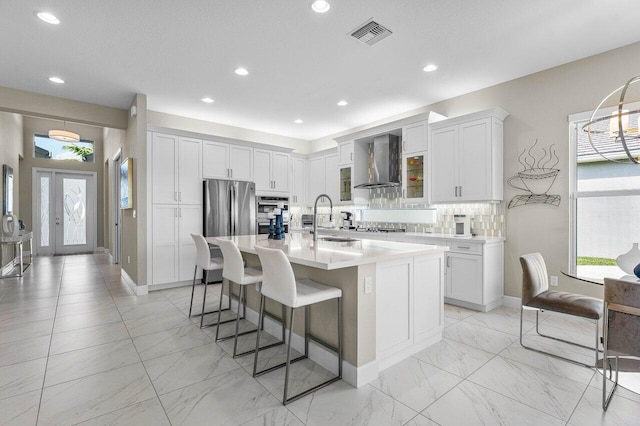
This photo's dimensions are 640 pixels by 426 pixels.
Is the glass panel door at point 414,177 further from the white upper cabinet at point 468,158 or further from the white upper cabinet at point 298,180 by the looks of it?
the white upper cabinet at point 298,180

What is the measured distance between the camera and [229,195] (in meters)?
5.48

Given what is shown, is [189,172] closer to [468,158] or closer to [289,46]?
[289,46]

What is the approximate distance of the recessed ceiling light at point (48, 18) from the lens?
2.69 meters

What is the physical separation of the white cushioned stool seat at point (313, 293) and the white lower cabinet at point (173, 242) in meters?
3.02

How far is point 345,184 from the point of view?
6148mm

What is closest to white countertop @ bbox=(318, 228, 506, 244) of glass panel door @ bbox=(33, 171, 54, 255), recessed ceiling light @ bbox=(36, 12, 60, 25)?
recessed ceiling light @ bbox=(36, 12, 60, 25)

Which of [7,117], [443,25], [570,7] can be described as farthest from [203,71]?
[7,117]

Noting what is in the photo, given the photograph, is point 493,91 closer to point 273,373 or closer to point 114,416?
point 273,373

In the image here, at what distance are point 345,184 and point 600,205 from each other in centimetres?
373

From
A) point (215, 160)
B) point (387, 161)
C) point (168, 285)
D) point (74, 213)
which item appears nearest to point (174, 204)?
point (215, 160)

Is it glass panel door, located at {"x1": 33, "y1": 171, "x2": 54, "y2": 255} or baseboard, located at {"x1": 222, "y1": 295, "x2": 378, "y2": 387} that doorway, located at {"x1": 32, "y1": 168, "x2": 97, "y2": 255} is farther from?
baseboard, located at {"x1": 222, "y1": 295, "x2": 378, "y2": 387}

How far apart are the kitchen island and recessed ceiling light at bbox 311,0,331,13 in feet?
6.47

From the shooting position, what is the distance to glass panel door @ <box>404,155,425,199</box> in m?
4.74

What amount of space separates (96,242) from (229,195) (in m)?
6.39
